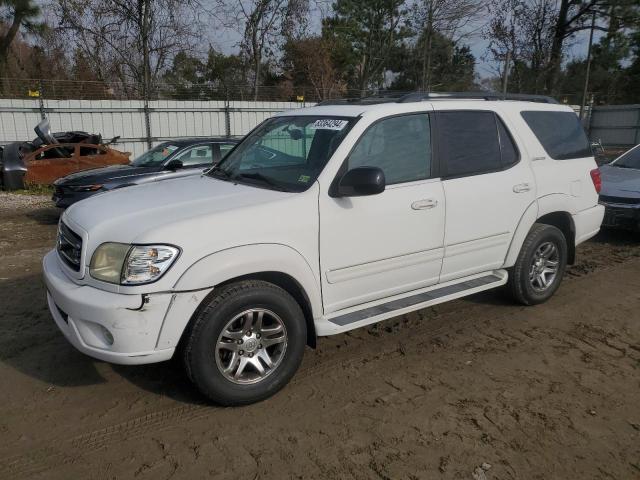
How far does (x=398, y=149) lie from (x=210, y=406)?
227cm

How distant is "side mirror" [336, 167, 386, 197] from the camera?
11.2 ft

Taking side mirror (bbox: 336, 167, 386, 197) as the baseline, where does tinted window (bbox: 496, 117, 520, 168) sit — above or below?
above

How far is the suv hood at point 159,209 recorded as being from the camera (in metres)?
3.08

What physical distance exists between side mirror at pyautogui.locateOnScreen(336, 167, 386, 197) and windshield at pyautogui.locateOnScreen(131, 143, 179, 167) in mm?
6586

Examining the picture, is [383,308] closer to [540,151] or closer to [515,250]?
[515,250]

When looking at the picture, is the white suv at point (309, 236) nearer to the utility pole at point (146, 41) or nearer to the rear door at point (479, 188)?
the rear door at point (479, 188)

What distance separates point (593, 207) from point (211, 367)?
4.30 metres

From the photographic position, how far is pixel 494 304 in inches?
207

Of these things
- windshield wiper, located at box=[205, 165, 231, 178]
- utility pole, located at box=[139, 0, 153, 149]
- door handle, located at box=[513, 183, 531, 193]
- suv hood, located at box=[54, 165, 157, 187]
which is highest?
utility pole, located at box=[139, 0, 153, 149]

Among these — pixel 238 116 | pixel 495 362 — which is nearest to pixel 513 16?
pixel 238 116

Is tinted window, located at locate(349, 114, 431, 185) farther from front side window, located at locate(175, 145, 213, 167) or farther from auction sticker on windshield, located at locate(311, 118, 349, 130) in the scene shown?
front side window, located at locate(175, 145, 213, 167)

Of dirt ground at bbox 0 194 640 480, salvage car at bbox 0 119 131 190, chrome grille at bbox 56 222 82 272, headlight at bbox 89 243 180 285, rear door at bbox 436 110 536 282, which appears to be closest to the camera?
dirt ground at bbox 0 194 640 480

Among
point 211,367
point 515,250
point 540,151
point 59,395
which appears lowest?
point 59,395

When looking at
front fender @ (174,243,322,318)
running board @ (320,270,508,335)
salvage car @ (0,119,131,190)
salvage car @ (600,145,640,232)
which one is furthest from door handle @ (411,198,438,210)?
salvage car @ (0,119,131,190)
